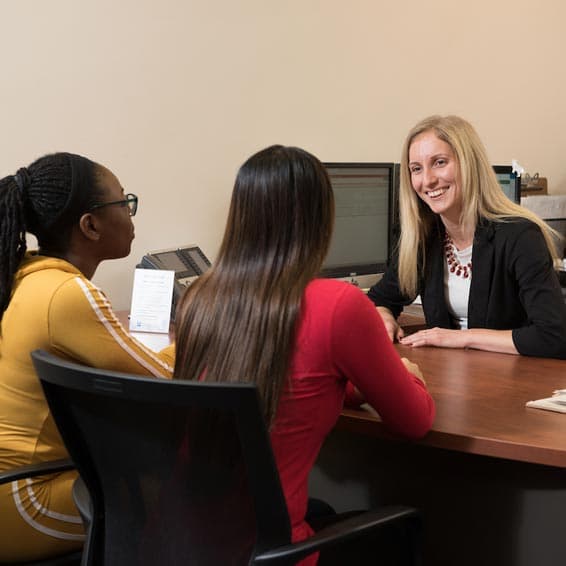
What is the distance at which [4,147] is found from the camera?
8.21 feet

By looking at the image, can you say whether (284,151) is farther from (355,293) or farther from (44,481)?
(44,481)

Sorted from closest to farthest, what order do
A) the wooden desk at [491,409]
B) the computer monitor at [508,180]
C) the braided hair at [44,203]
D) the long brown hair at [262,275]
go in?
1. the long brown hair at [262,275]
2. the wooden desk at [491,409]
3. the braided hair at [44,203]
4. the computer monitor at [508,180]

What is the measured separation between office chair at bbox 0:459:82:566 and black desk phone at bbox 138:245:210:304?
1.05 metres

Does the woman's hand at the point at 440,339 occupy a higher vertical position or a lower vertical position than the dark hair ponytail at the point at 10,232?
lower

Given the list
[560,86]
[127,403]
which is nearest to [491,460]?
[127,403]

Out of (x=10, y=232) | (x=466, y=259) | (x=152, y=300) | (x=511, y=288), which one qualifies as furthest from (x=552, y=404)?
(x=152, y=300)

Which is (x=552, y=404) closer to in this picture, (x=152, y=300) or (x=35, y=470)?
(x=35, y=470)

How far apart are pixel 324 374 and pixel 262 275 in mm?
191

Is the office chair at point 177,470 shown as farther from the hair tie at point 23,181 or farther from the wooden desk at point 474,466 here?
the hair tie at point 23,181

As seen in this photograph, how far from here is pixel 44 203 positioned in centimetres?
169

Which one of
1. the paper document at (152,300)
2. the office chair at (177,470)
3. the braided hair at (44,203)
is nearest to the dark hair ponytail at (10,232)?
the braided hair at (44,203)

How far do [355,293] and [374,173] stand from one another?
204cm

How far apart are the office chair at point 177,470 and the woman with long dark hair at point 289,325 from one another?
0.14 metres

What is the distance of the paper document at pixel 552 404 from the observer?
64.2 inches
